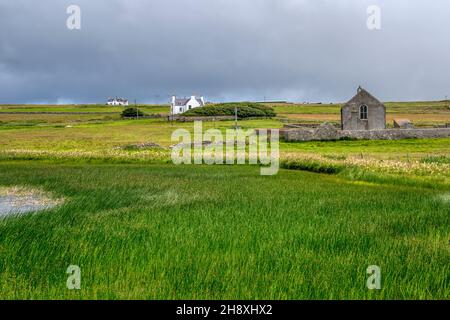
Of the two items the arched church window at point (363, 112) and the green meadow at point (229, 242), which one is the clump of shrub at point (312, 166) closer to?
the green meadow at point (229, 242)

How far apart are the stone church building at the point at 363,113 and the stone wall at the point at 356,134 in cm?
577

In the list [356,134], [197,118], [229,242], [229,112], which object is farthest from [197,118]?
[229,242]

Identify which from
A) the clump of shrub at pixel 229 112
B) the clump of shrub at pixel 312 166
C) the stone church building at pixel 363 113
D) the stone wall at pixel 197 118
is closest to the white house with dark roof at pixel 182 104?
the clump of shrub at pixel 229 112

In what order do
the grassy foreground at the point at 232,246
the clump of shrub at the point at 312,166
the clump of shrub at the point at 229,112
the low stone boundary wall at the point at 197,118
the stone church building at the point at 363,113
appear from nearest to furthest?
the grassy foreground at the point at 232,246, the clump of shrub at the point at 312,166, the stone church building at the point at 363,113, the low stone boundary wall at the point at 197,118, the clump of shrub at the point at 229,112

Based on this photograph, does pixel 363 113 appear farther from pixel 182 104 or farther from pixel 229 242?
pixel 182 104

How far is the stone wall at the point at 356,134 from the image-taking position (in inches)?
2356

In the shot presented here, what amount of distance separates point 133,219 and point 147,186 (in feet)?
28.2

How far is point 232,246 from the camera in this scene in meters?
10.5

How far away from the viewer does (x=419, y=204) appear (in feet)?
54.2

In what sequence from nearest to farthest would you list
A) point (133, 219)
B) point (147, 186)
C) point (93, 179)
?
point (133, 219) → point (147, 186) → point (93, 179)

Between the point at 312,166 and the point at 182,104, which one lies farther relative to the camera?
the point at 182,104

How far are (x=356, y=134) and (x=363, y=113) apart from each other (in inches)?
276

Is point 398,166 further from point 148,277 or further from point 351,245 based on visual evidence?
point 148,277
